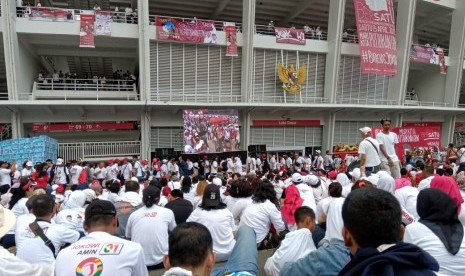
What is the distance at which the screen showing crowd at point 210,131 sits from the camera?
56.5 ft

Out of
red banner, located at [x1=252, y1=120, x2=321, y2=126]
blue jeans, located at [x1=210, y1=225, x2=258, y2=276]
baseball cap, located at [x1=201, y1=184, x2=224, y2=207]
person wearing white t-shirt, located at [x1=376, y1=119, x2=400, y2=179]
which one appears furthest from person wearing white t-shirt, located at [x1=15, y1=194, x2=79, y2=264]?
Answer: red banner, located at [x1=252, y1=120, x2=321, y2=126]

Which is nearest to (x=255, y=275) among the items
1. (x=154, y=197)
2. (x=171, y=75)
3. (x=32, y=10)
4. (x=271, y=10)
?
(x=154, y=197)

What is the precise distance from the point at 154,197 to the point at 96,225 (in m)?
1.57

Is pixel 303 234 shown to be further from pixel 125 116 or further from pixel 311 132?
pixel 311 132

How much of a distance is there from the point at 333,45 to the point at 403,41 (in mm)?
5559

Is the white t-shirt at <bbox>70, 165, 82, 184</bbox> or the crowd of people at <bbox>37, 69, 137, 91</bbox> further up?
the crowd of people at <bbox>37, 69, 137, 91</bbox>

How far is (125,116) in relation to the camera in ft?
57.4

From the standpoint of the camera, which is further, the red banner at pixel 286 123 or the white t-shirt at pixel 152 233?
the red banner at pixel 286 123

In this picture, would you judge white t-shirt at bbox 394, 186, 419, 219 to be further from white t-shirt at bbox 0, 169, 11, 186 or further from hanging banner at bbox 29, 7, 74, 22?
hanging banner at bbox 29, 7, 74, 22

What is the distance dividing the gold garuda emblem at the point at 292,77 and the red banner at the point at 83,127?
31.2 ft

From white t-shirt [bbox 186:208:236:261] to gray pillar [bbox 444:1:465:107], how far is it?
27.2 m

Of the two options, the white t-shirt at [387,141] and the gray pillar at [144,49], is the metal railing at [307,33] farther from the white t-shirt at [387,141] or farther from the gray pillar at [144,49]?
the white t-shirt at [387,141]

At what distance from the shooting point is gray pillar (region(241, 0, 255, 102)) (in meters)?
17.6

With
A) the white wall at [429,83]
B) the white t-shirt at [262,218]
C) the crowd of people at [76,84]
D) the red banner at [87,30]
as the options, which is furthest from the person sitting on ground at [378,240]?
the white wall at [429,83]
